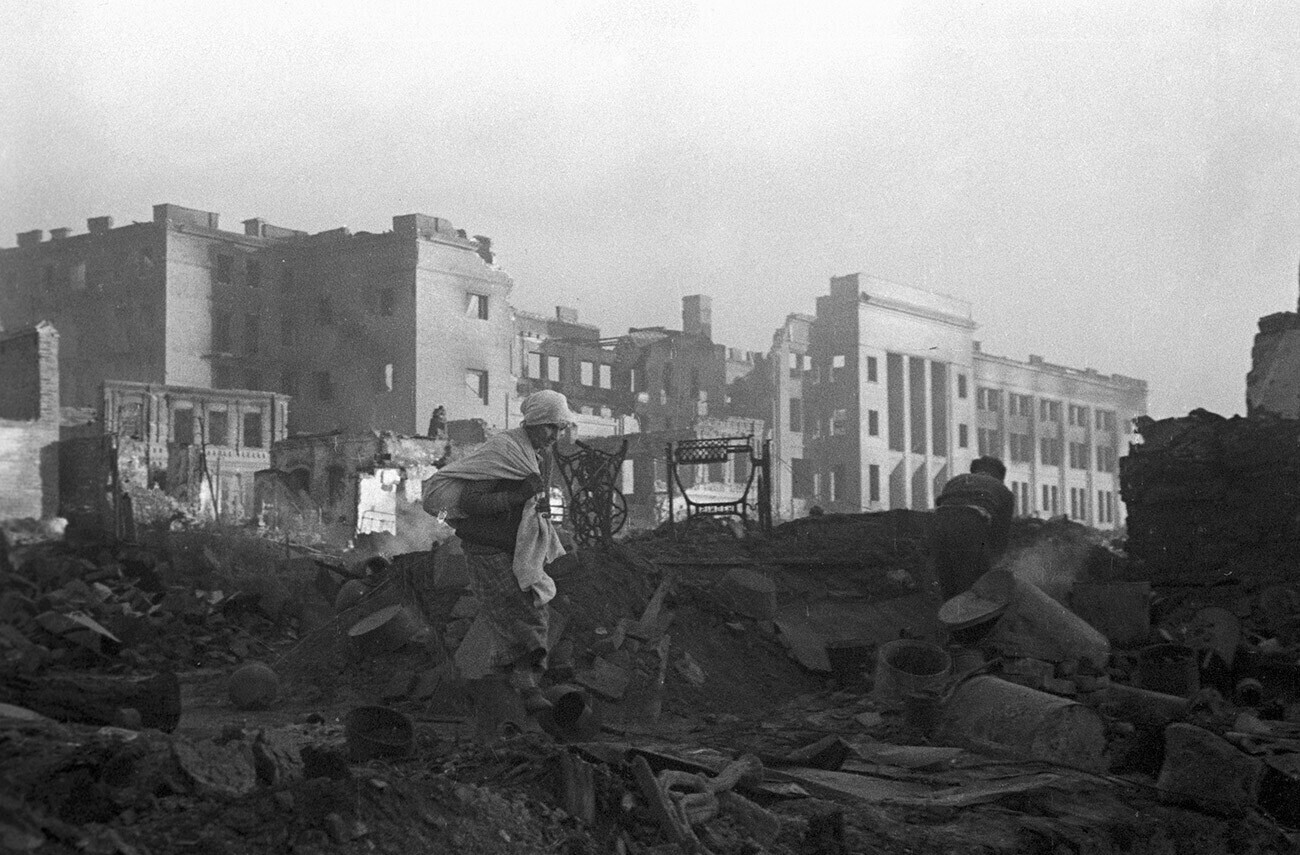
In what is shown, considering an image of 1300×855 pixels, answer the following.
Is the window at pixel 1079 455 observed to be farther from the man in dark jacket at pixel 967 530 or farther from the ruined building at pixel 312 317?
the man in dark jacket at pixel 967 530

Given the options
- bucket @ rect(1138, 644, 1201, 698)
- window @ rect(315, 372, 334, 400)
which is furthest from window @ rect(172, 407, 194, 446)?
bucket @ rect(1138, 644, 1201, 698)

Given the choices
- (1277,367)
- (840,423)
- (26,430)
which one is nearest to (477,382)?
(840,423)

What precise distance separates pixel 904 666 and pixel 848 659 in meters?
1.57

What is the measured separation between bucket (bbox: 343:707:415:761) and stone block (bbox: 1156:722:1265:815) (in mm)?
4024

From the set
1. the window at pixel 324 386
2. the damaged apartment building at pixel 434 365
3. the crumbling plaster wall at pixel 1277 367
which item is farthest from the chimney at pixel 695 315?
the crumbling plaster wall at pixel 1277 367

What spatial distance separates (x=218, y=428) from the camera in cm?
4634

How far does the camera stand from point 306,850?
13.3ft

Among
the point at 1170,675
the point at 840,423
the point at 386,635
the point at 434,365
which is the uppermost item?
the point at 434,365

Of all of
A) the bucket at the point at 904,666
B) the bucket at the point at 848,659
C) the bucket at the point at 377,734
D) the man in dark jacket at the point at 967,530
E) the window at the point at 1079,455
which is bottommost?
the bucket at the point at 848,659

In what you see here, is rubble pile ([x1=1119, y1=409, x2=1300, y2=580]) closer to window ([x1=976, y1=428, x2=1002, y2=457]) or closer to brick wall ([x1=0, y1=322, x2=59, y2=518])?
brick wall ([x1=0, y1=322, x2=59, y2=518])

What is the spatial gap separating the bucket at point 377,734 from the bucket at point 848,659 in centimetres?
581

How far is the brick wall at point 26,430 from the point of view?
4.91 metres

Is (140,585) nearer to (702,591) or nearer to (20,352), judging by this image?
(702,591)

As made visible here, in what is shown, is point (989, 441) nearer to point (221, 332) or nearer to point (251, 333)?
point (251, 333)
